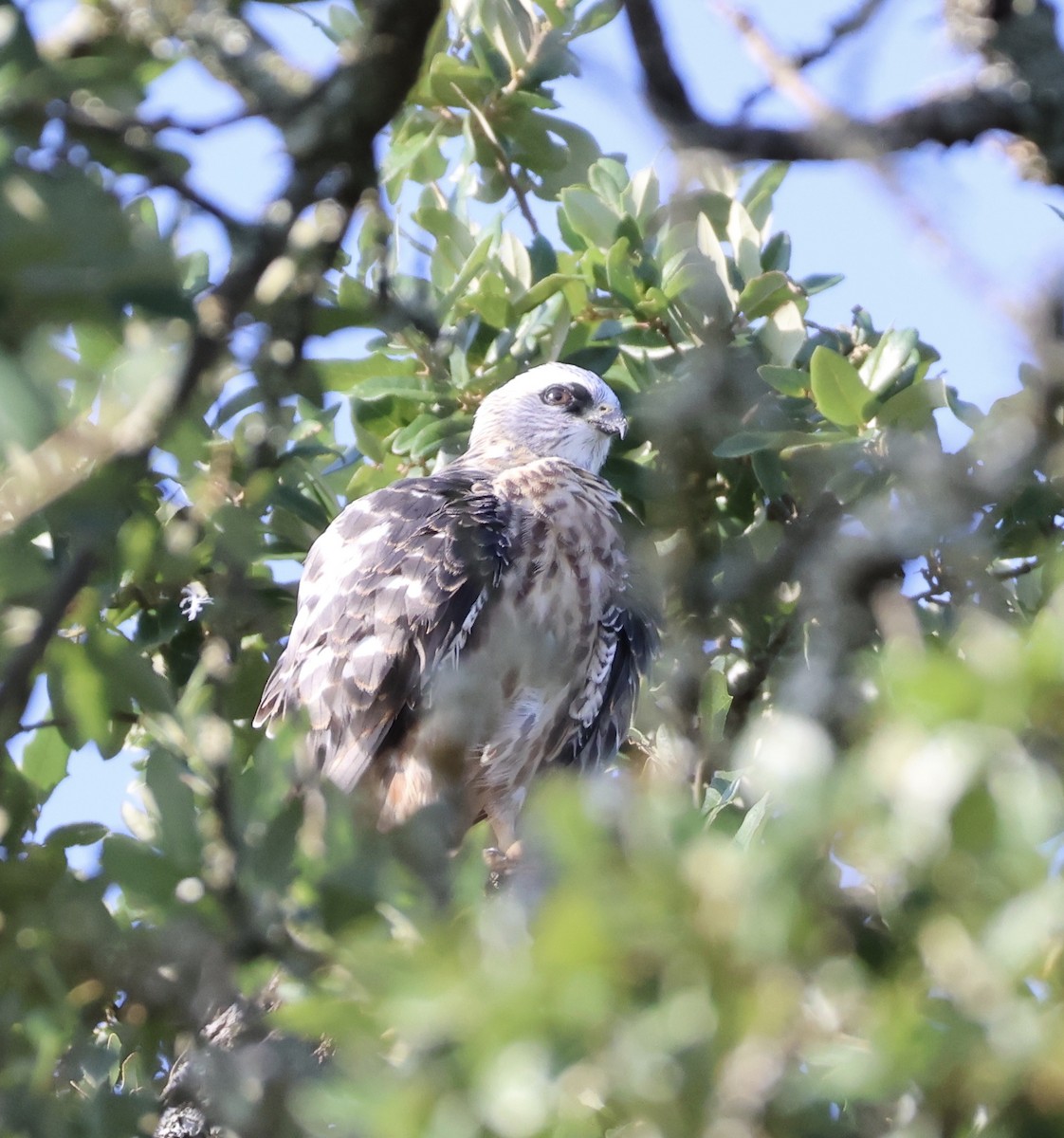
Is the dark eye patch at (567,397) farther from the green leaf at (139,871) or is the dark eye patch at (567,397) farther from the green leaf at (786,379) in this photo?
the green leaf at (139,871)

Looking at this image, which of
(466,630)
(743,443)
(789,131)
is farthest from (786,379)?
(789,131)

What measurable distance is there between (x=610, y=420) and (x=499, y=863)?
173 cm

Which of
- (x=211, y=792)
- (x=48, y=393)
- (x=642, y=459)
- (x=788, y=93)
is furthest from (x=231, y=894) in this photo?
(x=642, y=459)

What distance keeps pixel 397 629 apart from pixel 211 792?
9.22 ft

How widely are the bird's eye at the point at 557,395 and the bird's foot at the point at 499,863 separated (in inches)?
69.3

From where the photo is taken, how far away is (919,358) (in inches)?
147

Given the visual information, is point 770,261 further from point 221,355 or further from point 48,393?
point 48,393

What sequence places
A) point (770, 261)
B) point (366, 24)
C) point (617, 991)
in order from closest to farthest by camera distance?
point (617, 991) < point (366, 24) < point (770, 261)

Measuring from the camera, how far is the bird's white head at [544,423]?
16.9ft

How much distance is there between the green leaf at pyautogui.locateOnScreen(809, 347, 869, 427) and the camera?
3.32 metres

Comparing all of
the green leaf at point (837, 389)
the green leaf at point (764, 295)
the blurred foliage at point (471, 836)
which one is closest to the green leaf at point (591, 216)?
the green leaf at point (764, 295)

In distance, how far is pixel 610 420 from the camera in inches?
198

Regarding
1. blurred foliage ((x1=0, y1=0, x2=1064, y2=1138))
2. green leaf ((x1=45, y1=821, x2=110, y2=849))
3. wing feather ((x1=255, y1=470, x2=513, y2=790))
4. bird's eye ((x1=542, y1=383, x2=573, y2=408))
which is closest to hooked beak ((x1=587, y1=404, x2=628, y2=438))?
bird's eye ((x1=542, y1=383, x2=573, y2=408))

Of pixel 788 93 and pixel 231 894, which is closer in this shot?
pixel 231 894
